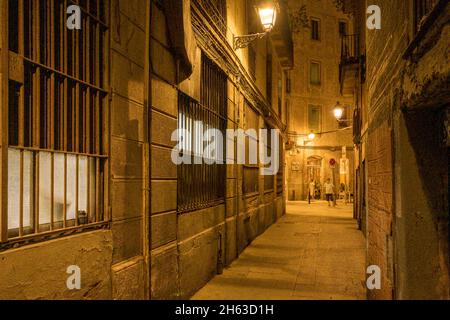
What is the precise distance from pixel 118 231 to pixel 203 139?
345 cm

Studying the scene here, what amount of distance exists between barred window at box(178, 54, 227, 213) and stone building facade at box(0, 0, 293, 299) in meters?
0.05

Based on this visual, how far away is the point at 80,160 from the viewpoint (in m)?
3.90

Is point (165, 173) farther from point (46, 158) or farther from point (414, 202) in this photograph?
point (414, 202)

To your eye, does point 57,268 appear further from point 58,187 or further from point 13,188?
point 13,188

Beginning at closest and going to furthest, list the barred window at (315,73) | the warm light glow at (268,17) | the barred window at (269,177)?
the warm light glow at (268,17) → the barred window at (269,177) → the barred window at (315,73)

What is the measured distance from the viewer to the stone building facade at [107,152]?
307cm

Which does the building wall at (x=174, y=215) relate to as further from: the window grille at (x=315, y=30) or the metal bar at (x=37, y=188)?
the window grille at (x=315, y=30)

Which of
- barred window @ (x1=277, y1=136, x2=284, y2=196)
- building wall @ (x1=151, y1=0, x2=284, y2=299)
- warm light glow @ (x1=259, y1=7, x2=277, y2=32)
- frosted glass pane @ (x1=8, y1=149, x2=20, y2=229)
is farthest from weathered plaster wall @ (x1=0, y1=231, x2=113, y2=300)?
barred window @ (x1=277, y1=136, x2=284, y2=196)

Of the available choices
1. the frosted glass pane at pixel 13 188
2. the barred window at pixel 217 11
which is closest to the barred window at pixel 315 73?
the barred window at pixel 217 11

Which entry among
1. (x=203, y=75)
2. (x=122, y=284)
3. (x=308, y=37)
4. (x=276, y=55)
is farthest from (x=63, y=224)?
(x=308, y=37)

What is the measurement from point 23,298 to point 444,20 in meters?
3.59

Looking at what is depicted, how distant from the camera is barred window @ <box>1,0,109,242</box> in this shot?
3.06 m

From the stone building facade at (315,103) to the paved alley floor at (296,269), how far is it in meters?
16.1

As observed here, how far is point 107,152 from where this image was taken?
4250 millimetres
